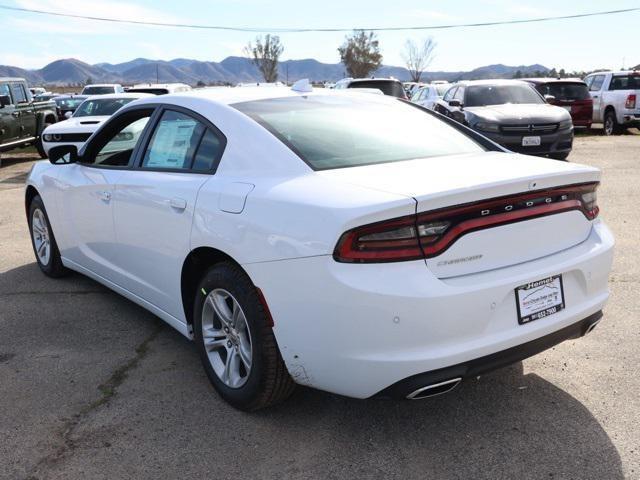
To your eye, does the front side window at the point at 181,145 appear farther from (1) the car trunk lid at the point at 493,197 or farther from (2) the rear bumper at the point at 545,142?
(2) the rear bumper at the point at 545,142

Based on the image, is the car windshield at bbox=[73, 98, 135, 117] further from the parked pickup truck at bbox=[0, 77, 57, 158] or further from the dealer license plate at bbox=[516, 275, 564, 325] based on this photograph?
the dealer license plate at bbox=[516, 275, 564, 325]

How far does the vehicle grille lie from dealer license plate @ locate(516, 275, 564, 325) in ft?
28.9

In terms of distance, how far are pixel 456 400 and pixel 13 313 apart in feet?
11.0

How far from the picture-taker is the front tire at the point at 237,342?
2.91 m

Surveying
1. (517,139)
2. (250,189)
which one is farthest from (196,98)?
(517,139)

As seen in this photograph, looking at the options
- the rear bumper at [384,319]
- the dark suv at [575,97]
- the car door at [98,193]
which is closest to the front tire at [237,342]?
the rear bumper at [384,319]

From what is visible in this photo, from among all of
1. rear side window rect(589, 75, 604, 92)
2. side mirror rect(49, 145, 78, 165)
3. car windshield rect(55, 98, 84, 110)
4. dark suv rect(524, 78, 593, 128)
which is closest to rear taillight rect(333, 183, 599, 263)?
side mirror rect(49, 145, 78, 165)

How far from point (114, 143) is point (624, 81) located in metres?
18.1

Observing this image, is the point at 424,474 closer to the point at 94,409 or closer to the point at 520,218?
the point at 520,218

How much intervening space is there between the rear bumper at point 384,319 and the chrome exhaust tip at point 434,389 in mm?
69

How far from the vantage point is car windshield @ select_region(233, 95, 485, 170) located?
127 inches

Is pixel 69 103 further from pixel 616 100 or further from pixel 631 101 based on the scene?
pixel 631 101

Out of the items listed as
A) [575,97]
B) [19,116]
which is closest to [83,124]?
[19,116]

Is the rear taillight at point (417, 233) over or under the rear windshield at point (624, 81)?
over
